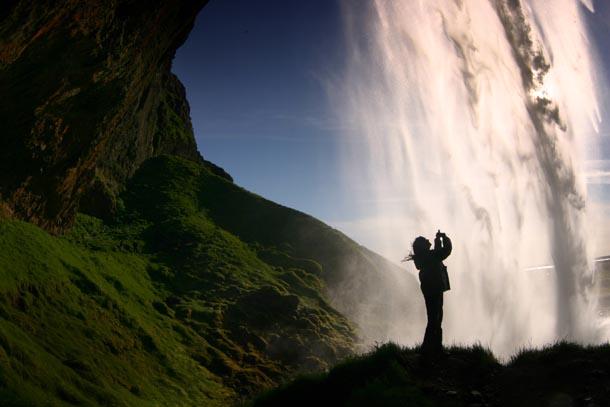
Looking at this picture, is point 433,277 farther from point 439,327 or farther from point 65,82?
point 65,82

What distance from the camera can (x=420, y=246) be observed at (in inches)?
517

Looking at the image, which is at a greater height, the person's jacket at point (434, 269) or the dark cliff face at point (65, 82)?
the dark cliff face at point (65, 82)

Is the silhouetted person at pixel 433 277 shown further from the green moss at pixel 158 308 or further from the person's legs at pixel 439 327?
the green moss at pixel 158 308

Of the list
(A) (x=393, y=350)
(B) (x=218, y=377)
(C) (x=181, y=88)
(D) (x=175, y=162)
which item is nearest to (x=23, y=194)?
(B) (x=218, y=377)

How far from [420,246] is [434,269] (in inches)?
28.2

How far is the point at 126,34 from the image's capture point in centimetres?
2325

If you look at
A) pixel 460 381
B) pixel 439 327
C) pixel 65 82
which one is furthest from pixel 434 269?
pixel 65 82

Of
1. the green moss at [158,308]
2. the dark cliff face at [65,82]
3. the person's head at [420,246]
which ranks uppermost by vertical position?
the dark cliff face at [65,82]

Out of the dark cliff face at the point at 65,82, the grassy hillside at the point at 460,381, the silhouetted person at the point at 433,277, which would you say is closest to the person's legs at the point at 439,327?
the silhouetted person at the point at 433,277

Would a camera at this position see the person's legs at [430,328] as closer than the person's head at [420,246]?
Yes

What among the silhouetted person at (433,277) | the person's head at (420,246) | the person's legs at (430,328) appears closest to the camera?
the person's legs at (430,328)

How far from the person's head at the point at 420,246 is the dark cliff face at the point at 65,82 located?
14266 mm

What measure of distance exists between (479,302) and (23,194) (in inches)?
1631

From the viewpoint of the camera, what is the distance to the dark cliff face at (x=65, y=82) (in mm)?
18156
